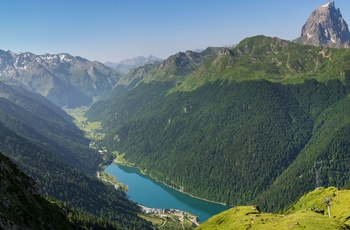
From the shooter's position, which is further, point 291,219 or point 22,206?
point 291,219

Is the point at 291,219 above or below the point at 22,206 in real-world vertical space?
above

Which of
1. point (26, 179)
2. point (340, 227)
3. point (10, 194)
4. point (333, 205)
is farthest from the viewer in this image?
point (333, 205)

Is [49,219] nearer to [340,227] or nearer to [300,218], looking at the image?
[300,218]

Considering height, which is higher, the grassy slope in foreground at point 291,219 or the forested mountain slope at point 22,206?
the grassy slope in foreground at point 291,219

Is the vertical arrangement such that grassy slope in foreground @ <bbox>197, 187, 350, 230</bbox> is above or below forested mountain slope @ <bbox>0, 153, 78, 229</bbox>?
above

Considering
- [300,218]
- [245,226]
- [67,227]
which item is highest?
[300,218]

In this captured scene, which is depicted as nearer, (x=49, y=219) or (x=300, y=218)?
(x=300, y=218)

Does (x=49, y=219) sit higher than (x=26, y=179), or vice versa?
(x=26, y=179)

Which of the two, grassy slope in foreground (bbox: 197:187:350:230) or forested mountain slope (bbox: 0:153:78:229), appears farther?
grassy slope in foreground (bbox: 197:187:350:230)

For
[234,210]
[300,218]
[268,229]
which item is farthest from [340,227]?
[234,210]

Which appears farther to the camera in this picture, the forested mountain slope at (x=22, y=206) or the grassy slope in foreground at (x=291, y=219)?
the grassy slope in foreground at (x=291, y=219)

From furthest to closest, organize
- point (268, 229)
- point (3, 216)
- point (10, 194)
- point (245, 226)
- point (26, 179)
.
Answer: point (245, 226), point (26, 179), point (268, 229), point (10, 194), point (3, 216)
